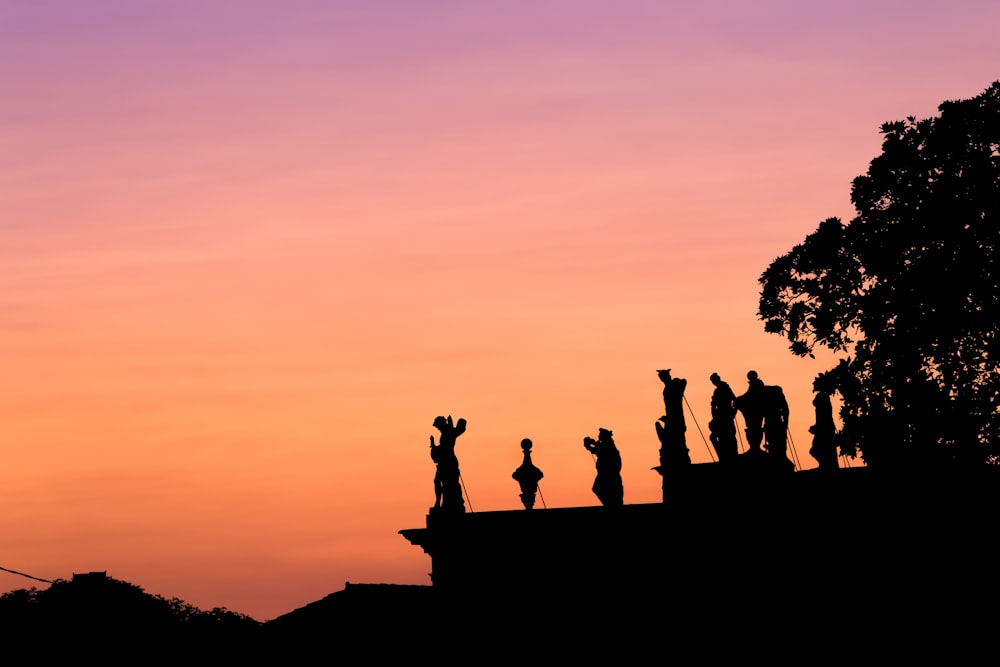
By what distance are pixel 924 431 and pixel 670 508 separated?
8299 millimetres

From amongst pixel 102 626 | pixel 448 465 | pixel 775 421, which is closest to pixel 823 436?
pixel 775 421

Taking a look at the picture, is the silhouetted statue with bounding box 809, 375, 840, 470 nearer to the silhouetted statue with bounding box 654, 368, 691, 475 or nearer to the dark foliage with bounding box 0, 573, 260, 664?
the silhouetted statue with bounding box 654, 368, 691, 475

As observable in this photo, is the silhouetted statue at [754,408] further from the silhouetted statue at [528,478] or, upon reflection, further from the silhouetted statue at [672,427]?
the silhouetted statue at [528,478]

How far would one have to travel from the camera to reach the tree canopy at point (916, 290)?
3750 centimetres

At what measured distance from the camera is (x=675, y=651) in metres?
32.1

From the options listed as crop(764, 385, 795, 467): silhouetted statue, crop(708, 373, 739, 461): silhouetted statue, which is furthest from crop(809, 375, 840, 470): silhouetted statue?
crop(708, 373, 739, 461): silhouetted statue

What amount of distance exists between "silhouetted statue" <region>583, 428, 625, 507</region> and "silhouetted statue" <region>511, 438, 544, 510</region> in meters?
1.33

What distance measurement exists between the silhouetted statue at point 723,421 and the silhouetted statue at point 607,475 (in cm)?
218

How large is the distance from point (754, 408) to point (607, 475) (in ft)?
11.3

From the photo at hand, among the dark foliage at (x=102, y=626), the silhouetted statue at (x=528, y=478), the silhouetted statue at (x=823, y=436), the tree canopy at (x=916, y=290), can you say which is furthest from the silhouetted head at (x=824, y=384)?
the dark foliage at (x=102, y=626)

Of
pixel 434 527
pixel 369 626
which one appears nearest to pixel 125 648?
pixel 369 626

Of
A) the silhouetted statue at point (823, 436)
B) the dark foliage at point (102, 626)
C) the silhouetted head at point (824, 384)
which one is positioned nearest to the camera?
the silhouetted statue at point (823, 436)

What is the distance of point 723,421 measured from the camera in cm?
3247

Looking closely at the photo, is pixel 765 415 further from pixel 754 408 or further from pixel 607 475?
pixel 607 475
